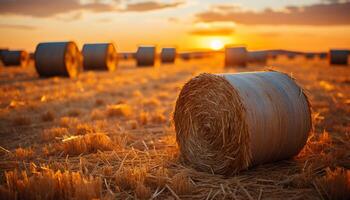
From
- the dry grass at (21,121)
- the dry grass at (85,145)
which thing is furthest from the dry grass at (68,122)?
the dry grass at (85,145)

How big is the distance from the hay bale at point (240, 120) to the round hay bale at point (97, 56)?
2006cm

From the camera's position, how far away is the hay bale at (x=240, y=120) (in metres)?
4.59

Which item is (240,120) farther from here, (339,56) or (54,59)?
(339,56)

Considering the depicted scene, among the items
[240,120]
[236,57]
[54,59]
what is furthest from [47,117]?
[236,57]

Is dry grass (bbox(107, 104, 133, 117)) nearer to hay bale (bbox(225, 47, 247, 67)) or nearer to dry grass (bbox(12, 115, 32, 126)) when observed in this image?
dry grass (bbox(12, 115, 32, 126))

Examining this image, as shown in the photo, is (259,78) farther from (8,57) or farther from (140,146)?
(8,57)

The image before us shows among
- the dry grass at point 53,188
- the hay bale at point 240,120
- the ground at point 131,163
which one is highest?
the hay bale at point 240,120

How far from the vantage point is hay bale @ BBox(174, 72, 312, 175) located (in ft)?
15.1

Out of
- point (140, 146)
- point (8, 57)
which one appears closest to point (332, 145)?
point (140, 146)

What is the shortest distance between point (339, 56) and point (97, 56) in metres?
23.7

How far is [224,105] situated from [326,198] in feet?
5.75

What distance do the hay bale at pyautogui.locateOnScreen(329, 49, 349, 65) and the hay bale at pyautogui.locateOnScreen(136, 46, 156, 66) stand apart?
58.6ft

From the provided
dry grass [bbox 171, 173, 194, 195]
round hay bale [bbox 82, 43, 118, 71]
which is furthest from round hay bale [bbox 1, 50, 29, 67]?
dry grass [bbox 171, 173, 194, 195]

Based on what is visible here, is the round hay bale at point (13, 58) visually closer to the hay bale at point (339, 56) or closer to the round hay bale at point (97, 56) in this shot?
the round hay bale at point (97, 56)
